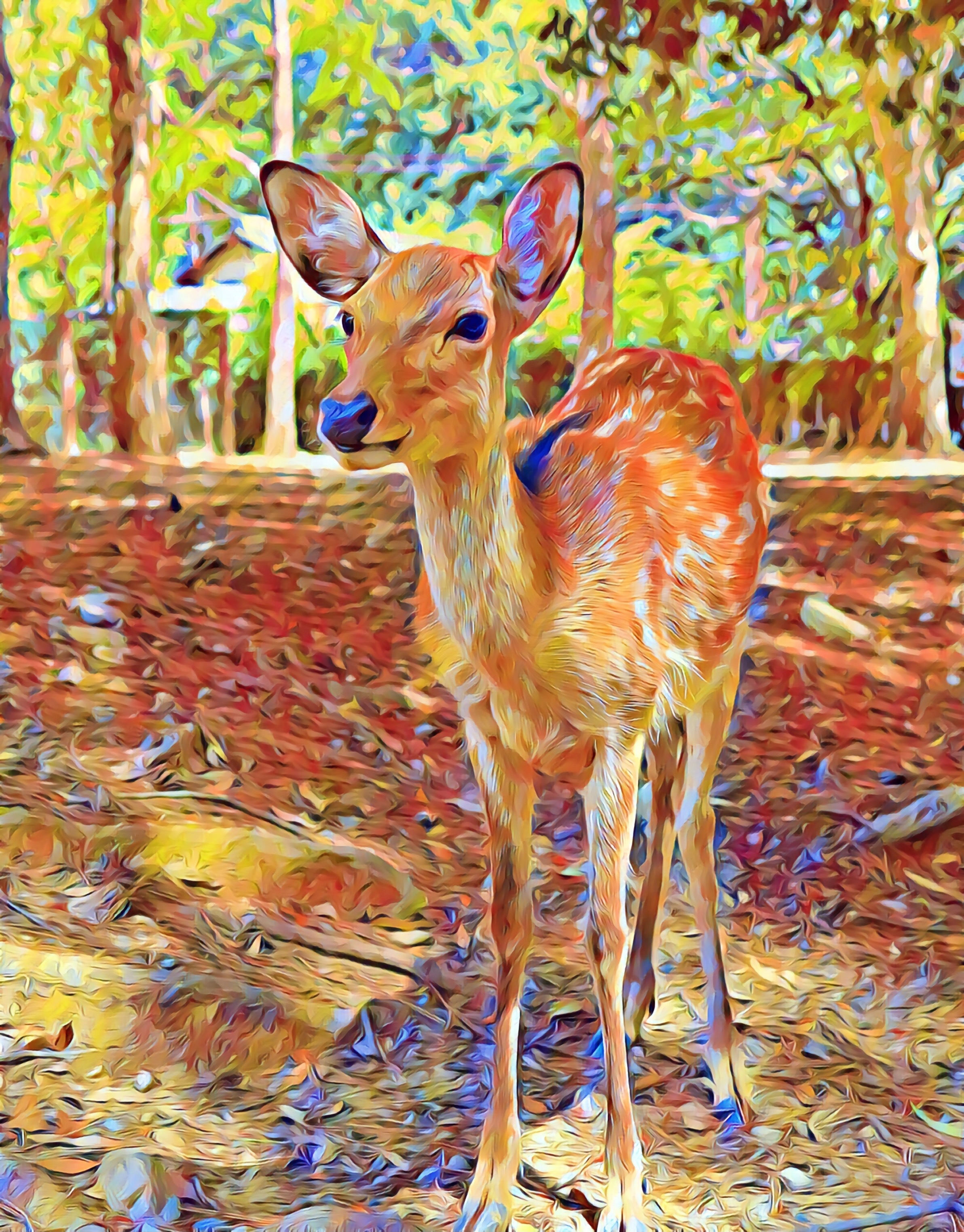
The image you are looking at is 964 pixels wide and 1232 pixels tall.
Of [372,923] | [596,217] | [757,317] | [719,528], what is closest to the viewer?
[719,528]

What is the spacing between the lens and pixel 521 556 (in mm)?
1586

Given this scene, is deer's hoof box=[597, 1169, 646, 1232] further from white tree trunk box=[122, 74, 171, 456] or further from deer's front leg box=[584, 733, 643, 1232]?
white tree trunk box=[122, 74, 171, 456]

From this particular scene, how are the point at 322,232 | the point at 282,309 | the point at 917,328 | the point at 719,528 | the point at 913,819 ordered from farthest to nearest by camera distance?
1. the point at 917,328
2. the point at 282,309
3. the point at 913,819
4. the point at 719,528
5. the point at 322,232

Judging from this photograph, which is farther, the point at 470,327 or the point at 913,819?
the point at 913,819

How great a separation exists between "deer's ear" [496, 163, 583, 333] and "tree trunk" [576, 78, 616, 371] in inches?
51.8

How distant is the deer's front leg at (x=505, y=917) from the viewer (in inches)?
65.6

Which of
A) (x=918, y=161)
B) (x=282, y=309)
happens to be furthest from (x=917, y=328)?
(x=282, y=309)

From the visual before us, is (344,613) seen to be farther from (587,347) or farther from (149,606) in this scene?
(587,347)

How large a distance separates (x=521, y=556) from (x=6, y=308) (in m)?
2.75

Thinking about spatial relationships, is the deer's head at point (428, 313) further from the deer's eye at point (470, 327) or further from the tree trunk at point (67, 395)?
the tree trunk at point (67, 395)

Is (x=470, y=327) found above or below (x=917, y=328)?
below

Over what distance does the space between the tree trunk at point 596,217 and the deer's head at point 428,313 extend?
1320mm

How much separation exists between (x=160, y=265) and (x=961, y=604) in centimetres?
257

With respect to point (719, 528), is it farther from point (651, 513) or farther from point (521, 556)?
point (521, 556)
